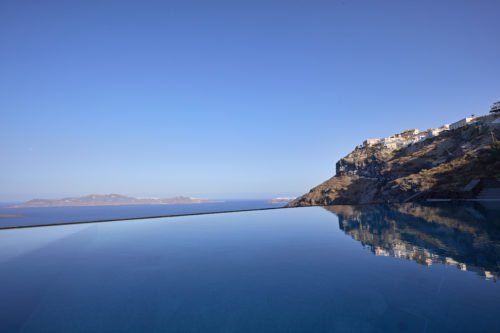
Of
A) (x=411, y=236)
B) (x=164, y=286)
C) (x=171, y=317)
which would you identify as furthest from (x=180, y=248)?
(x=411, y=236)

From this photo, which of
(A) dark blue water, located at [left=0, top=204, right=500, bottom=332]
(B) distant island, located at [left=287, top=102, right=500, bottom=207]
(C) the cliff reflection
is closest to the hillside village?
(B) distant island, located at [left=287, top=102, right=500, bottom=207]

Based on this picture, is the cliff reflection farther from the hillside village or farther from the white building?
the white building

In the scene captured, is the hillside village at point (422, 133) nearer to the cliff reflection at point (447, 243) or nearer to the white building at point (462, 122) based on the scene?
the white building at point (462, 122)

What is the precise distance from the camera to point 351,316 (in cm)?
452

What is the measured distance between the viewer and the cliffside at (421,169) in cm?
2644

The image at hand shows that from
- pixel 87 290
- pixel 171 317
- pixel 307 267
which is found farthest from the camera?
pixel 307 267

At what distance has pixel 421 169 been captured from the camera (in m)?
35.8

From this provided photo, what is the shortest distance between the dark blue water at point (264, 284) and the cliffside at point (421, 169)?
20.4 meters

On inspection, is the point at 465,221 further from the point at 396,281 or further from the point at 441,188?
the point at 441,188

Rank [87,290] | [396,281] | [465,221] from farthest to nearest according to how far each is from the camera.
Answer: [465,221], [87,290], [396,281]

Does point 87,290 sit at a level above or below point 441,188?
below

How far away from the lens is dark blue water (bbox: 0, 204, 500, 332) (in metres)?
4.45

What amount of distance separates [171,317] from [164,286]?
1872 millimetres

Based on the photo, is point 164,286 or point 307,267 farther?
point 307,267
